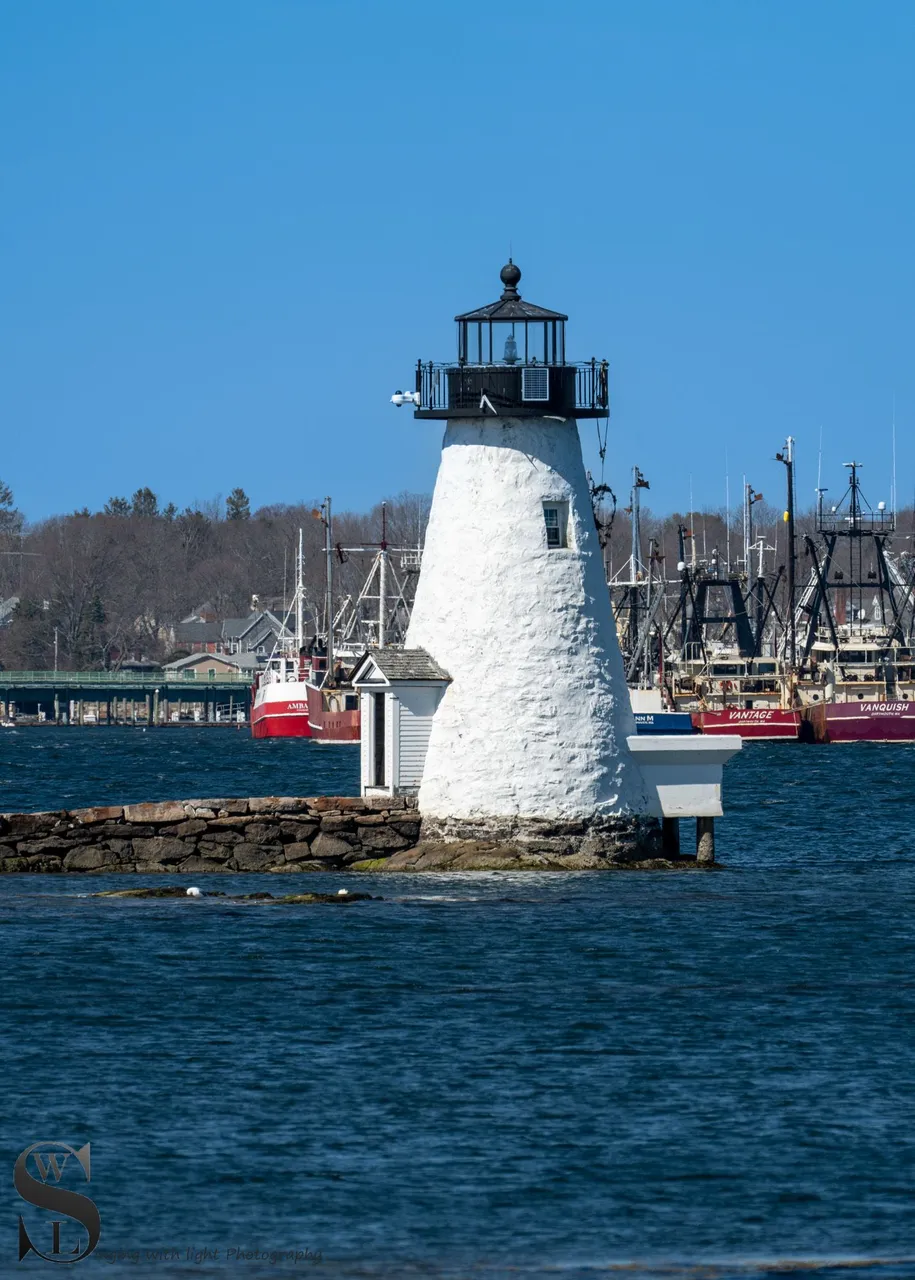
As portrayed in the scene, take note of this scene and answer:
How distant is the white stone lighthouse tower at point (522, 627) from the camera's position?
1155 inches

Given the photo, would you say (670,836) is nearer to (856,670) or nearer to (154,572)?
(856,670)

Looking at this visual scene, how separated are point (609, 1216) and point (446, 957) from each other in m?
10.2

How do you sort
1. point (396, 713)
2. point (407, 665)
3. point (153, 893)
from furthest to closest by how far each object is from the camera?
point (396, 713) < point (407, 665) < point (153, 893)

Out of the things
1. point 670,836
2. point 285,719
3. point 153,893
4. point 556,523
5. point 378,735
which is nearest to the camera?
point 153,893

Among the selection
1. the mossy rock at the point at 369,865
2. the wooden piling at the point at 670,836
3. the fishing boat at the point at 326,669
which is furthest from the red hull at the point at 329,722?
the mossy rock at the point at 369,865

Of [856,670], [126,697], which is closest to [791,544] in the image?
[856,670]

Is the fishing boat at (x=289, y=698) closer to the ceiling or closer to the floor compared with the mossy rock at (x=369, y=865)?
closer to the ceiling

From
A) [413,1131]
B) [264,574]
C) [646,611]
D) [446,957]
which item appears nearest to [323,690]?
[646,611]

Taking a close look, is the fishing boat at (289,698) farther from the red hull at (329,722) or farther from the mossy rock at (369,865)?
the mossy rock at (369,865)

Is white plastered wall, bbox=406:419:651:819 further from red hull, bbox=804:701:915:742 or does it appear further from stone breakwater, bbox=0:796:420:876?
red hull, bbox=804:701:915:742

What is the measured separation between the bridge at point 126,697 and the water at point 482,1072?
136 m

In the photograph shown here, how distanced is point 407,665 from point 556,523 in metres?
2.82

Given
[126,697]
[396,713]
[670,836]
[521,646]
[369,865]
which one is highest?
[126,697]

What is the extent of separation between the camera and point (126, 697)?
171750 mm
